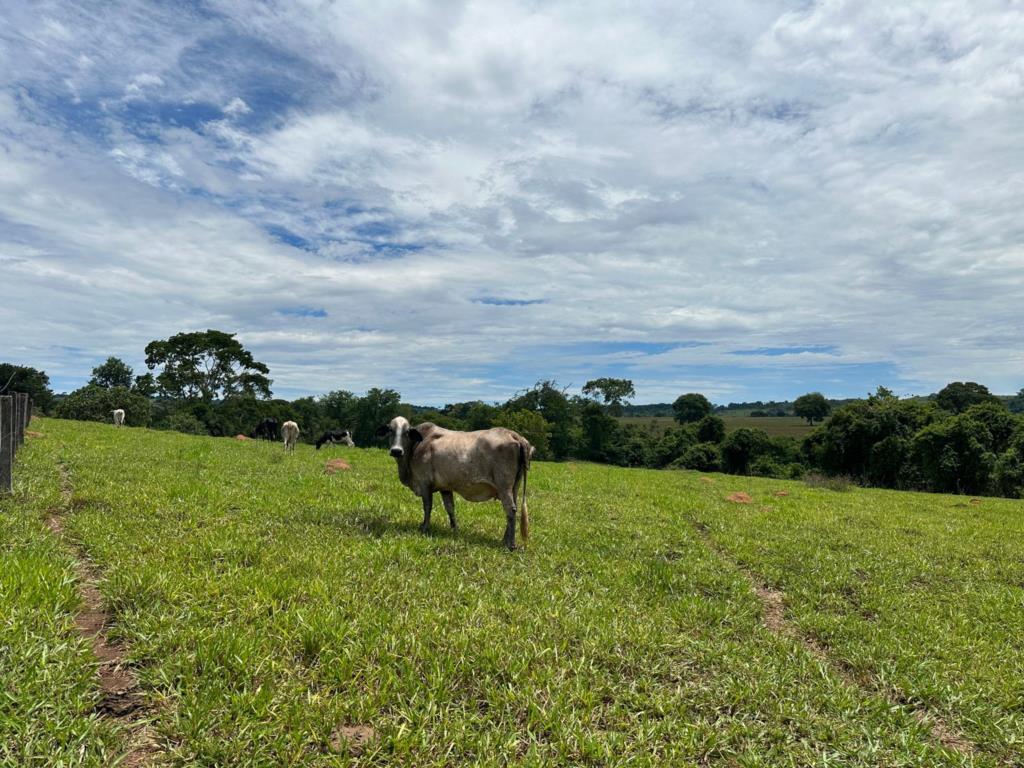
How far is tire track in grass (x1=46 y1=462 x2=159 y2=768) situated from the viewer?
360 cm

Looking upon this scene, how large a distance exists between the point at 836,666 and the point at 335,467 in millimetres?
17148

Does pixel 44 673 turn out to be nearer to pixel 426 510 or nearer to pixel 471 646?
pixel 471 646

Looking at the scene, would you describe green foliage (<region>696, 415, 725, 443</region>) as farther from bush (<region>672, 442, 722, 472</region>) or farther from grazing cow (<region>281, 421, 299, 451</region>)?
grazing cow (<region>281, 421, 299, 451</region>)

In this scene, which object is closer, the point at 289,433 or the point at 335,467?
the point at 335,467

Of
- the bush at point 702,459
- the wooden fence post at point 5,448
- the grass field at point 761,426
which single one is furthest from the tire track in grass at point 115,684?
the grass field at point 761,426

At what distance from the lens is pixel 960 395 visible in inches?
3406

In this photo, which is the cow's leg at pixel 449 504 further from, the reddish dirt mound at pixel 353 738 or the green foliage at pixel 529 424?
the green foliage at pixel 529 424

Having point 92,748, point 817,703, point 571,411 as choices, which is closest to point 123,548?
point 92,748

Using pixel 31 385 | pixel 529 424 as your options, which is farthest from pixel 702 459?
pixel 31 385

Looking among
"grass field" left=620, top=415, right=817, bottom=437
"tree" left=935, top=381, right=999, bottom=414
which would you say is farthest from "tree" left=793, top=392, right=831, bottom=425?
"tree" left=935, top=381, right=999, bottom=414

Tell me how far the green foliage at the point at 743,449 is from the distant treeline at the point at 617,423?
0.15 metres

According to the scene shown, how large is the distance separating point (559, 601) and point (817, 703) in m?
2.86

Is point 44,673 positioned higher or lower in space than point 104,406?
lower

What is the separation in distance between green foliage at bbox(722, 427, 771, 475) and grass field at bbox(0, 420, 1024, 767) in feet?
244
